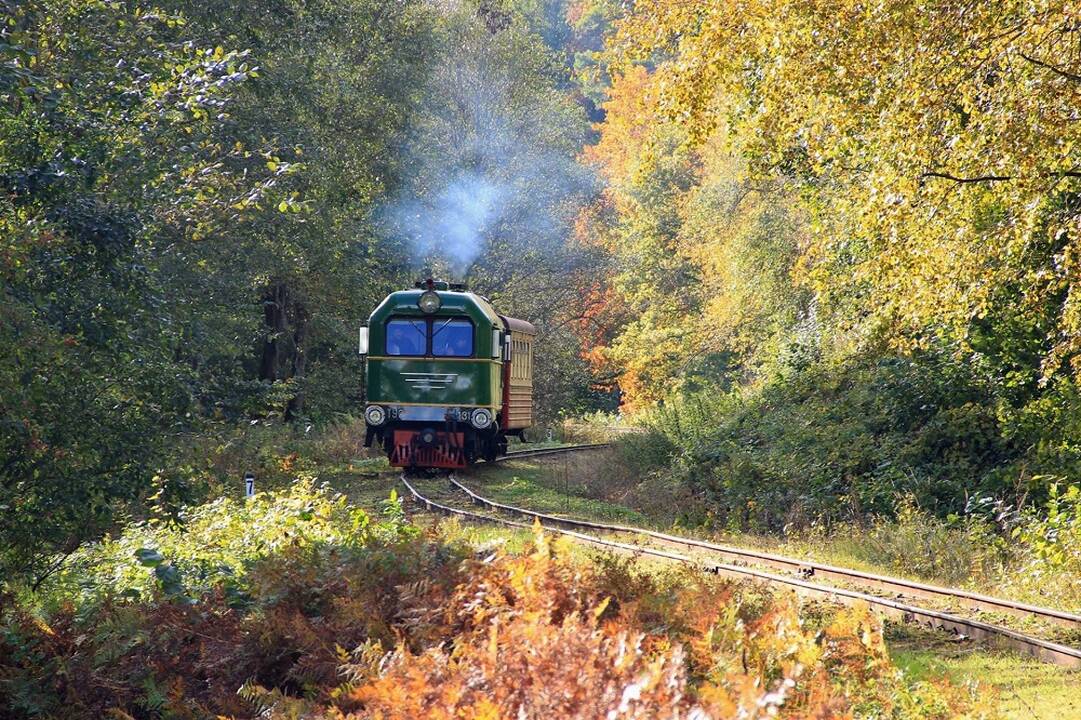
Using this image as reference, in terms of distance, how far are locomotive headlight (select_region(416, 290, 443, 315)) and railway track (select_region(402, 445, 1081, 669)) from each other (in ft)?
24.3

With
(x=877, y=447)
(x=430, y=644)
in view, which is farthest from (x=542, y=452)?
(x=430, y=644)

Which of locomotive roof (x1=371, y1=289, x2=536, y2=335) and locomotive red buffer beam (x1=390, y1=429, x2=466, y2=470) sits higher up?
locomotive roof (x1=371, y1=289, x2=536, y2=335)

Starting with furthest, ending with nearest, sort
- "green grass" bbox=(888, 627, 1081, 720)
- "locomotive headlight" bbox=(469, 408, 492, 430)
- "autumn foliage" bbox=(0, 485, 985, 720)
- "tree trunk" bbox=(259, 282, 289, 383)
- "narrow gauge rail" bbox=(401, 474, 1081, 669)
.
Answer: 1. "tree trunk" bbox=(259, 282, 289, 383)
2. "locomotive headlight" bbox=(469, 408, 492, 430)
3. "narrow gauge rail" bbox=(401, 474, 1081, 669)
4. "green grass" bbox=(888, 627, 1081, 720)
5. "autumn foliage" bbox=(0, 485, 985, 720)

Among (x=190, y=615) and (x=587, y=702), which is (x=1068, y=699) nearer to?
(x=587, y=702)

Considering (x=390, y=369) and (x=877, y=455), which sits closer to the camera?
(x=877, y=455)

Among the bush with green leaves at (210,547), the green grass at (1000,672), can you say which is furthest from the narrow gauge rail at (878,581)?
the bush with green leaves at (210,547)

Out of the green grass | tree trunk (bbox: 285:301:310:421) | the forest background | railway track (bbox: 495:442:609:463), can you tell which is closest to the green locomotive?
the forest background

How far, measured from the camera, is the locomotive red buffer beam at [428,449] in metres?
22.7

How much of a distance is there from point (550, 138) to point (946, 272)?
90.1 ft

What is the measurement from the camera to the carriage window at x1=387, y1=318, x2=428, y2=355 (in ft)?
74.2

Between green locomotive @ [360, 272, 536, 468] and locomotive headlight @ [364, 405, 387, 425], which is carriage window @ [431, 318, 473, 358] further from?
locomotive headlight @ [364, 405, 387, 425]

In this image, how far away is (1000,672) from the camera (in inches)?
300

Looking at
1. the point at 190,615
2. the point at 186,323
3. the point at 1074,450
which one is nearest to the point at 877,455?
the point at 1074,450

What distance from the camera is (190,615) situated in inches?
306
